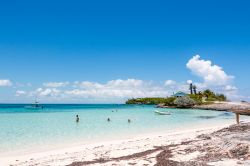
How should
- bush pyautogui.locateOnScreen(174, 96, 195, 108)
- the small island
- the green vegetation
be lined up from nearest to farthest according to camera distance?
the small island
bush pyautogui.locateOnScreen(174, 96, 195, 108)
the green vegetation

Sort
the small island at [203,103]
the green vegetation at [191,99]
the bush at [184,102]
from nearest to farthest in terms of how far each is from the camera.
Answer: the small island at [203,103]
the bush at [184,102]
the green vegetation at [191,99]

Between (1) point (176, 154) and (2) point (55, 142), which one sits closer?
(1) point (176, 154)

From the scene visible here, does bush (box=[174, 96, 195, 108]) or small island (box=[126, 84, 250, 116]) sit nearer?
small island (box=[126, 84, 250, 116])

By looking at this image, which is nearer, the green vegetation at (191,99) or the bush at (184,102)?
the bush at (184,102)

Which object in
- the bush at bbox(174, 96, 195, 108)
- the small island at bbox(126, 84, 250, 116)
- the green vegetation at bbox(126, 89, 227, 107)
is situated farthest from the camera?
the green vegetation at bbox(126, 89, 227, 107)

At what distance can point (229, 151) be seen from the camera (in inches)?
647

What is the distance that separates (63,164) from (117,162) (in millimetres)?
2761

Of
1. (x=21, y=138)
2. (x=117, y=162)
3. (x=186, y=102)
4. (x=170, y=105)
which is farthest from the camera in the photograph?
(x=170, y=105)

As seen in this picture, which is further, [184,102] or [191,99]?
[191,99]

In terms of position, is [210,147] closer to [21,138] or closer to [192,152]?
[192,152]

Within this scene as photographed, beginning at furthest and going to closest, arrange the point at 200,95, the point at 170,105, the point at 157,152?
the point at 200,95 → the point at 170,105 → the point at 157,152

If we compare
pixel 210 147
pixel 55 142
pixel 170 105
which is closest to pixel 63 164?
pixel 210 147

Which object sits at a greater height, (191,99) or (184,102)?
(191,99)

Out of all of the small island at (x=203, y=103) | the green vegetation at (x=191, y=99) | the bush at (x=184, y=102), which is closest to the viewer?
the small island at (x=203, y=103)
